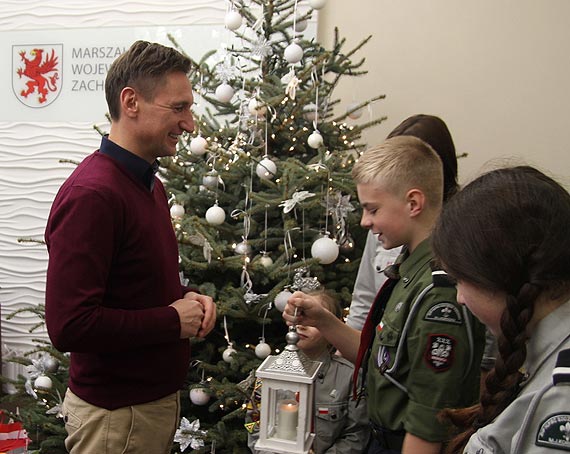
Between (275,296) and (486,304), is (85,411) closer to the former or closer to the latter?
(275,296)

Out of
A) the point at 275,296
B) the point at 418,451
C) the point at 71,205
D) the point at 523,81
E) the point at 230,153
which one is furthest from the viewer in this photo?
the point at 523,81

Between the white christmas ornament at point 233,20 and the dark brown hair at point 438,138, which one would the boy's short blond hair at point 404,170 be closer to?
the dark brown hair at point 438,138

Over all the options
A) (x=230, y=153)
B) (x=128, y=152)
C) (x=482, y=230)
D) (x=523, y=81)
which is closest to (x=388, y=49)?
(x=523, y=81)

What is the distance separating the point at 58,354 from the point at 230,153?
1.35 metres

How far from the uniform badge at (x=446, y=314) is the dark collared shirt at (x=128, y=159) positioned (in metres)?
0.95

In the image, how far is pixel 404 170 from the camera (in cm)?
147

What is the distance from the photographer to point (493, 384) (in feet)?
3.12

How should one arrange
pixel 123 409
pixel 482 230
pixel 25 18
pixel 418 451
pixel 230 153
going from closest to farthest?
pixel 482 230 < pixel 418 451 < pixel 123 409 < pixel 230 153 < pixel 25 18

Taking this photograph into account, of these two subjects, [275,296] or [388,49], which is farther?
[388,49]

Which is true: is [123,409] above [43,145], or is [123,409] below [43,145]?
below

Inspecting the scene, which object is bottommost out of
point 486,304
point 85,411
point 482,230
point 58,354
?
point 58,354

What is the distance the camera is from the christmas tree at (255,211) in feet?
7.97

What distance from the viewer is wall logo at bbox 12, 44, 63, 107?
425 cm

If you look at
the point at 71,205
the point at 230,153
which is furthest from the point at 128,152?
the point at 230,153
